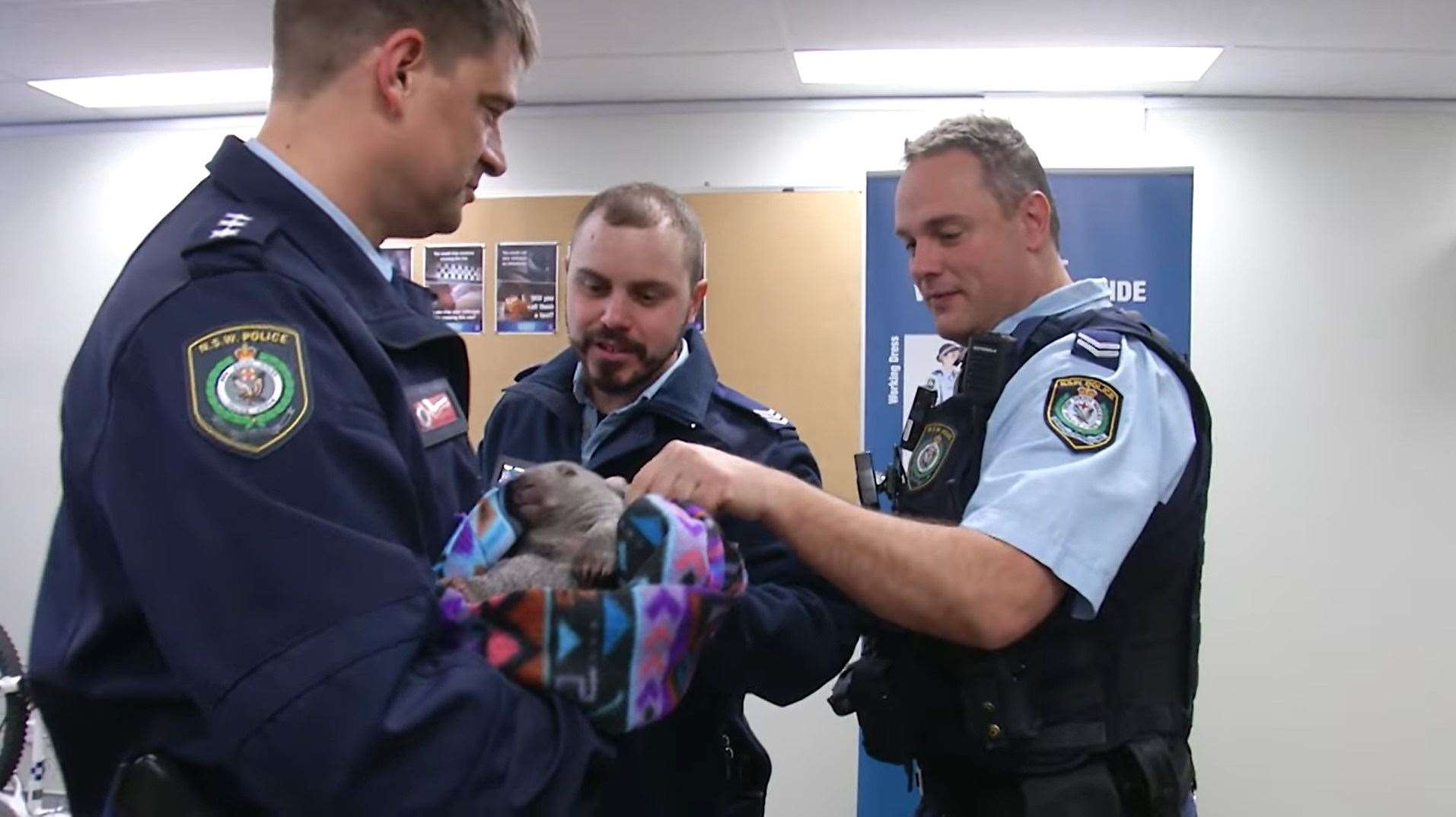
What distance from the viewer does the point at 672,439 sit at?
1604 millimetres

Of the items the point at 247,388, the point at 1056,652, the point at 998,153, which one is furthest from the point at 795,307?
the point at 247,388

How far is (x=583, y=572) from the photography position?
1.01 metres

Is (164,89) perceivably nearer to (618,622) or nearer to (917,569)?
(917,569)

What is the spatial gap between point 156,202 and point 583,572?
4.29 m

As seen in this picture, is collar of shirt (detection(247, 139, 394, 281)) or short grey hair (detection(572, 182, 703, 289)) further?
short grey hair (detection(572, 182, 703, 289))

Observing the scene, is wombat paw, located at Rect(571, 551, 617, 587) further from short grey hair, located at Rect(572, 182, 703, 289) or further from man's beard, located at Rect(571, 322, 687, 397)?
short grey hair, located at Rect(572, 182, 703, 289)

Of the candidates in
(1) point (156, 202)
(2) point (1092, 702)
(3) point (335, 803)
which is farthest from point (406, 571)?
(1) point (156, 202)

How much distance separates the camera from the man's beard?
5.41 ft

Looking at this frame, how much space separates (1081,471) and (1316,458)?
2.97 metres

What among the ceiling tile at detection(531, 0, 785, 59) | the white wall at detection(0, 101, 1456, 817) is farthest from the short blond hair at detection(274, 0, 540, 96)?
the white wall at detection(0, 101, 1456, 817)

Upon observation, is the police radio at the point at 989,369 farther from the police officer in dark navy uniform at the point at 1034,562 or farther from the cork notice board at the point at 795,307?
the cork notice board at the point at 795,307

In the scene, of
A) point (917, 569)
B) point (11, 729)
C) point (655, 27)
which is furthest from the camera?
point (11, 729)

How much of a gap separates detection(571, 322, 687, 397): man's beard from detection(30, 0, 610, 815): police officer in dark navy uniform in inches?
27.4

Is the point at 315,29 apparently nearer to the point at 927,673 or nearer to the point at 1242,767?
the point at 927,673
